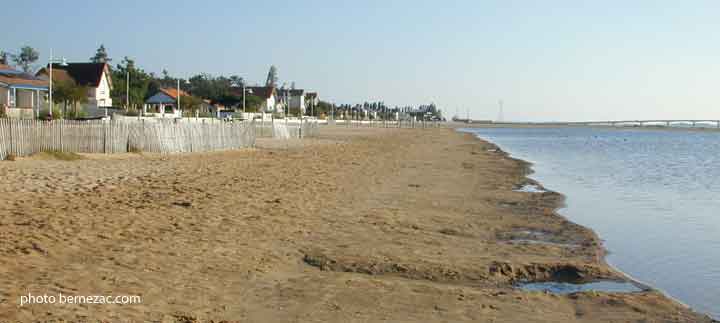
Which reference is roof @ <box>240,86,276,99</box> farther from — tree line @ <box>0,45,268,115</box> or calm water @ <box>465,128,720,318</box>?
calm water @ <box>465,128,720,318</box>

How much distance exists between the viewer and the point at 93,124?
23875 mm

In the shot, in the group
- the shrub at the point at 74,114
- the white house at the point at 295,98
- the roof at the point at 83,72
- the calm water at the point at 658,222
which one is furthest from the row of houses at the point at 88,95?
the calm water at the point at 658,222

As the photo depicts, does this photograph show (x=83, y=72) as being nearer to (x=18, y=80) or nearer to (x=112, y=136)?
(x=18, y=80)

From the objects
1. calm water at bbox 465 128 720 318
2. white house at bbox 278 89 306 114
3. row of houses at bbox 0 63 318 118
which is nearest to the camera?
calm water at bbox 465 128 720 318

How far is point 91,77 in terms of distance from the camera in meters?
59.2

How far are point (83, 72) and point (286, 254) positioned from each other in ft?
187

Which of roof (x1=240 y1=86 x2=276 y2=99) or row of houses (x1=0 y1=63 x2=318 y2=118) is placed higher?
roof (x1=240 y1=86 x2=276 y2=99)

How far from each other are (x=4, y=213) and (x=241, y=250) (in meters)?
4.10

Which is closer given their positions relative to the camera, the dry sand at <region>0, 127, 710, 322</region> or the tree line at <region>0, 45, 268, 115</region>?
the dry sand at <region>0, 127, 710, 322</region>

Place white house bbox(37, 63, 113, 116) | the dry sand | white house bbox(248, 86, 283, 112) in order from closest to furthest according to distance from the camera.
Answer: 1. the dry sand
2. white house bbox(37, 63, 113, 116)
3. white house bbox(248, 86, 283, 112)

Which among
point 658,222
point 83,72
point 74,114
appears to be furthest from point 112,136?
point 83,72

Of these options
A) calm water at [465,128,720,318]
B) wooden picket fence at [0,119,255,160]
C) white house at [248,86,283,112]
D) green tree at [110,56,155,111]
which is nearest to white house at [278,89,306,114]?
white house at [248,86,283,112]

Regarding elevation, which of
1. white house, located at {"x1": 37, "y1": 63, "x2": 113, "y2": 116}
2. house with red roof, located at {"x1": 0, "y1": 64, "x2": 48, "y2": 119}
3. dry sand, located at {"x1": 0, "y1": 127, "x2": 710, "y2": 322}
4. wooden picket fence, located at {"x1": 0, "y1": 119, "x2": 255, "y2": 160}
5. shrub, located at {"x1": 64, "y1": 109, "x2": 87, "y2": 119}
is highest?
white house, located at {"x1": 37, "y1": 63, "x2": 113, "y2": 116}

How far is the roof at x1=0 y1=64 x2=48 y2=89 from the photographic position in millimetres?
34881
